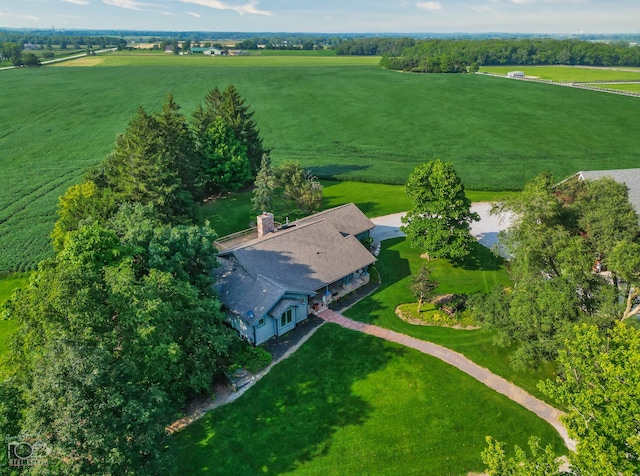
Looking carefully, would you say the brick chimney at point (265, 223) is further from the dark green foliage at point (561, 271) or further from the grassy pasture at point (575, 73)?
the grassy pasture at point (575, 73)

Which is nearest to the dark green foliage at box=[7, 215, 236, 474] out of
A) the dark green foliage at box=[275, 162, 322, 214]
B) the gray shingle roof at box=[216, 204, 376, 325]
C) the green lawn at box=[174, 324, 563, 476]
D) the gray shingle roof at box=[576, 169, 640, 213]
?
the gray shingle roof at box=[216, 204, 376, 325]

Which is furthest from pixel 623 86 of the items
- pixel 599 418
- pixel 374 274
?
pixel 599 418

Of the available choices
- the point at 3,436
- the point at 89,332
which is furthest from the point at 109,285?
the point at 3,436

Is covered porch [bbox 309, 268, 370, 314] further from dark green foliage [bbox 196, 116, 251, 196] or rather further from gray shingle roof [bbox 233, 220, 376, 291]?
dark green foliage [bbox 196, 116, 251, 196]

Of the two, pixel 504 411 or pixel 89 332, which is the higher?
pixel 89 332

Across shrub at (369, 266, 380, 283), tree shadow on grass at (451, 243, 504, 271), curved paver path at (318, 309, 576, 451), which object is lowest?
curved paver path at (318, 309, 576, 451)

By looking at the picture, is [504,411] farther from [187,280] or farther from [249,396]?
[187,280]
